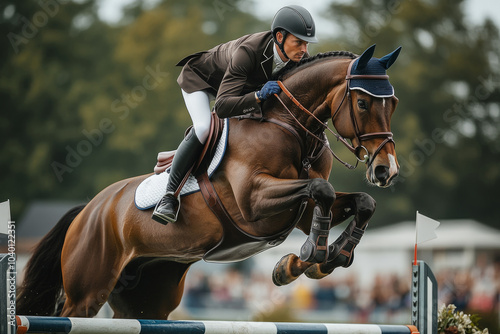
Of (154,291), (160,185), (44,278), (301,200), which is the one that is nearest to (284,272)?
(301,200)

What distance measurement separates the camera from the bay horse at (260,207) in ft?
13.5

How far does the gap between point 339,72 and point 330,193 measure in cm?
82

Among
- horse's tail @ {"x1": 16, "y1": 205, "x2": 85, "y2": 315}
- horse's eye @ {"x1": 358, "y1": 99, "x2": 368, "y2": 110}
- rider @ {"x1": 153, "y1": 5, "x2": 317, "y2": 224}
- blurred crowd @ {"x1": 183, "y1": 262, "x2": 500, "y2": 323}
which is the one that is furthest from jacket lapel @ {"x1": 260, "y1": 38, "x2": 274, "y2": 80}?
blurred crowd @ {"x1": 183, "y1": 262, "x2": 500, "y2": 323}

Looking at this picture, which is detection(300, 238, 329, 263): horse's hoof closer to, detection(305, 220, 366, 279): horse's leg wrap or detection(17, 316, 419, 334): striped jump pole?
detection(305, 220, 366, 279): horse's leg wrap

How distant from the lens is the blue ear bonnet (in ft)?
13.5

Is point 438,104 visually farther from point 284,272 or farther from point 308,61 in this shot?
point 284,272

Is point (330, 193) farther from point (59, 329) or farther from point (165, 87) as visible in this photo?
point (165, 87)

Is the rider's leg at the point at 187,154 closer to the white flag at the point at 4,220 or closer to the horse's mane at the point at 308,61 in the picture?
the horse's mane at the point at 308,61

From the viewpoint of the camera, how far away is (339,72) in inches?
171

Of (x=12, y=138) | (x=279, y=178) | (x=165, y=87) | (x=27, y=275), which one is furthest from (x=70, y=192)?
(x=279, y=178)

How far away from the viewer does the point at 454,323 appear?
193 inches

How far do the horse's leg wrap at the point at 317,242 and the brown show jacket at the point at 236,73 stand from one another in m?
0.82

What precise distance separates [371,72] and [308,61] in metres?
0.52

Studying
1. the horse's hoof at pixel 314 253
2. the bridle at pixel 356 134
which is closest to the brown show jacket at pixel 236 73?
the bridle at pixel 356 134
